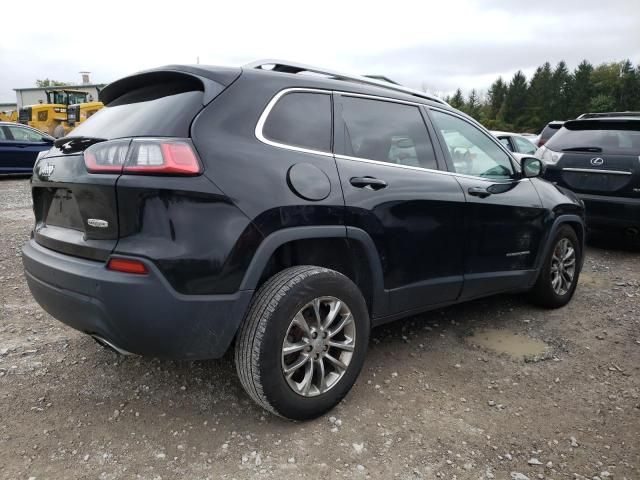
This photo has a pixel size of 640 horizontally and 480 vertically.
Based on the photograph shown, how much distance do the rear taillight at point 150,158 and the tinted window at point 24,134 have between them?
484 inches

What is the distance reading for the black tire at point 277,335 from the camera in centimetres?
224

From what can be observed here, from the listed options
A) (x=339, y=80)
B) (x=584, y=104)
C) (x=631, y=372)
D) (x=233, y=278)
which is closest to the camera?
(x=233, y=278)

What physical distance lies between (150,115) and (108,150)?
276 mm

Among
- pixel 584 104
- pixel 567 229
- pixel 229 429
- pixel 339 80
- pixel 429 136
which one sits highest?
pixel 584 104

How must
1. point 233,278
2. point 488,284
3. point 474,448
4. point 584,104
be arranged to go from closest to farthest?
point 233,278
point 474,448
point 488,284
point 584,104

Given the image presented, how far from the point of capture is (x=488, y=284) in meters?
3.53

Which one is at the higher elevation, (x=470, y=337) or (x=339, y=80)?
(x=339, y=80)

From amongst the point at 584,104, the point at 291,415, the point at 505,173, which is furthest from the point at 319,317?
the point at 584,104

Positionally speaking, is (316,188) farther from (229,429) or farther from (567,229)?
(567,229)

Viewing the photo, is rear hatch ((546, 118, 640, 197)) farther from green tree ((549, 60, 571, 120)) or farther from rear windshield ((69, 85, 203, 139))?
green tree ((549, 60, 571, 120))

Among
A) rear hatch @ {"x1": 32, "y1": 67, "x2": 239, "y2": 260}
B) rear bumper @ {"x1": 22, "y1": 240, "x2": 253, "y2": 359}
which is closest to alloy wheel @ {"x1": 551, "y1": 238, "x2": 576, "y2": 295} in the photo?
rear bumper @ {"x1": 22, "y1": 240, "x2": 253, "y2": 359}

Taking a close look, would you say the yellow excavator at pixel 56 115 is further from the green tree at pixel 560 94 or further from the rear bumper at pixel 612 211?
the green tree at pixel 560 94

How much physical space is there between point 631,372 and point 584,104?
84244 mm

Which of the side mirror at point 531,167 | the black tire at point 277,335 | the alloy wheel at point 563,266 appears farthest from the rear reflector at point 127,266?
the alloy wheel at point 563,266
